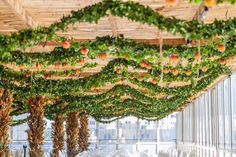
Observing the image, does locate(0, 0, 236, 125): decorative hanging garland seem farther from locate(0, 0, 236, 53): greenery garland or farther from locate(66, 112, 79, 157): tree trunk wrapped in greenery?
locate(66, 112, 79, 157): tree trunk wrapped in greenery

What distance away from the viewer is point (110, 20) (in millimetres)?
7121

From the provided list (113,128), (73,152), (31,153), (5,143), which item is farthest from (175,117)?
(5,143)

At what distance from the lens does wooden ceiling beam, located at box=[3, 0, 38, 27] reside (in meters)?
6.03

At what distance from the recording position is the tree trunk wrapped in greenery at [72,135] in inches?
686

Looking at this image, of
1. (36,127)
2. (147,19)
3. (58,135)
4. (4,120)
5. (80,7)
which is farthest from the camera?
(58,135)

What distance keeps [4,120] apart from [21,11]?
4.16 m

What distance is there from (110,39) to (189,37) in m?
1.99

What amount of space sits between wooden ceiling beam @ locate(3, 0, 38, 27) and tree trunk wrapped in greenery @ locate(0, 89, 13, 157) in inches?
135

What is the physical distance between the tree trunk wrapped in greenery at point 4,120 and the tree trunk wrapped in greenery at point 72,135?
23.0ft

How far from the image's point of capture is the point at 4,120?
10.2 m

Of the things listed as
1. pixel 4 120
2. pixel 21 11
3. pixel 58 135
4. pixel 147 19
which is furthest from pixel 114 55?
pixel 58 135

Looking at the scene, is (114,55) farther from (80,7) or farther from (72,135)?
(72,135)

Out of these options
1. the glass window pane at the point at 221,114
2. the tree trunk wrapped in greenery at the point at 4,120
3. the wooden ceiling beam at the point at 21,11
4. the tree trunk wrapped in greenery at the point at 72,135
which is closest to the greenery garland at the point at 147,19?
the wooden ceiling beam at the point at 21,11

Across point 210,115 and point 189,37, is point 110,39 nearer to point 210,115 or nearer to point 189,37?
point 189,37
